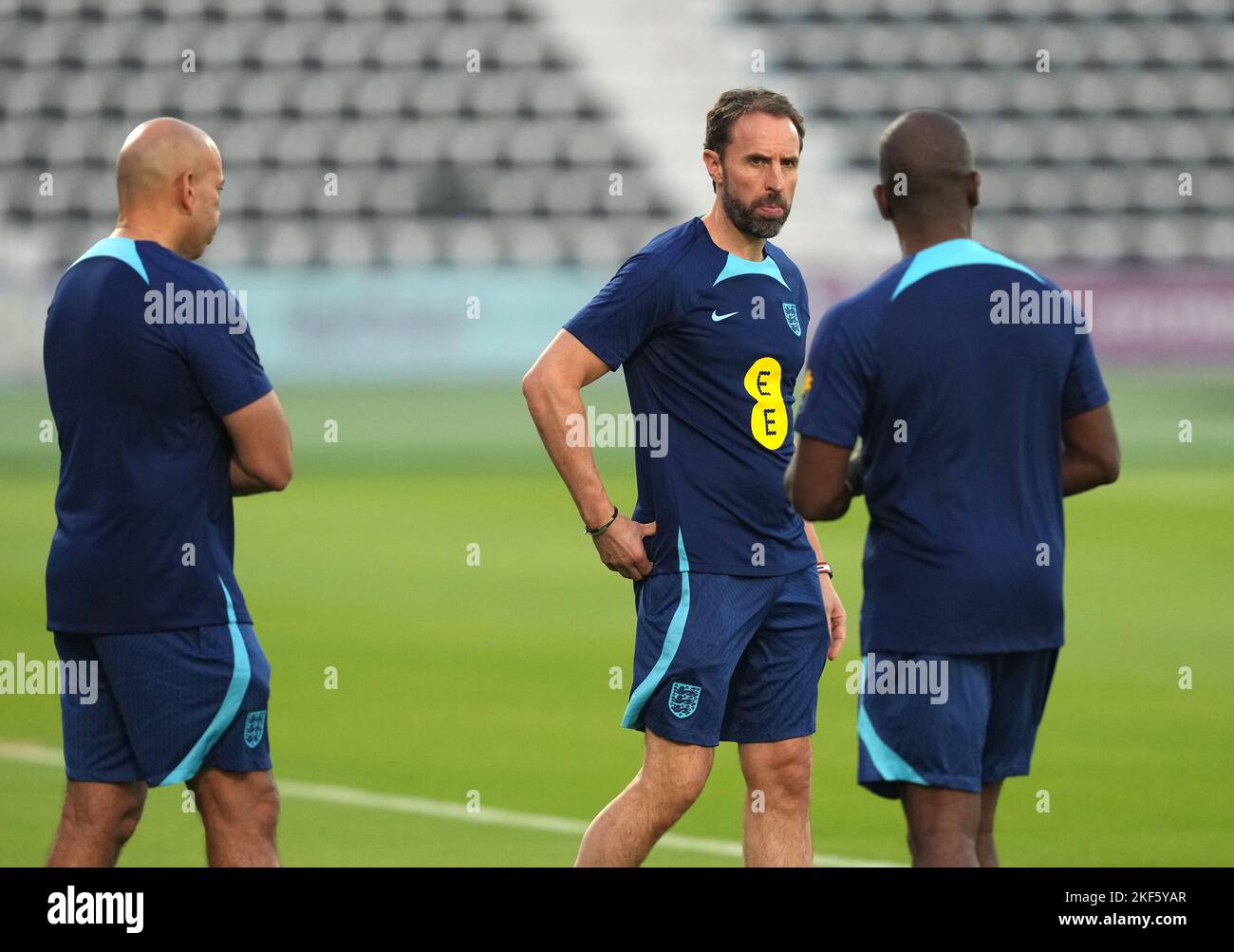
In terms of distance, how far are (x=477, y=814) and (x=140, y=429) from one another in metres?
3.01

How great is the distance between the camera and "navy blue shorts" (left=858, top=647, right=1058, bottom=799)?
167 inches

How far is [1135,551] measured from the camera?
566 inches

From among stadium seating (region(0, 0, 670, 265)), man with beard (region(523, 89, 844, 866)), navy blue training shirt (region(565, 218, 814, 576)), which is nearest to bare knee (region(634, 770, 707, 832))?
man with beard (region(523, 89, 844, 866))

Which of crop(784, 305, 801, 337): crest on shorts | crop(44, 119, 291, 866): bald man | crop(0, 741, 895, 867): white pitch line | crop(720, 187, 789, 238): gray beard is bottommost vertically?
crop(0, 741, 895, 867): white pitch line

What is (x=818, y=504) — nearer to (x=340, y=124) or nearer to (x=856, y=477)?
(x=856, y=477)

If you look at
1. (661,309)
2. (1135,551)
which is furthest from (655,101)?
(661,309)

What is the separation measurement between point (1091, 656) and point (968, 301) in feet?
22.4

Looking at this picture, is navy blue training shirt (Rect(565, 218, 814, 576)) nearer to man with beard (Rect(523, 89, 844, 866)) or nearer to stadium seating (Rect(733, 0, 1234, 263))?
man with beard (Rect(523, 89, 844, 866))

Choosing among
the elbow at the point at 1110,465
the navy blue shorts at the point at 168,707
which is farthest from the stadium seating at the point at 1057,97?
the navy blue shorts at the point at 168,707

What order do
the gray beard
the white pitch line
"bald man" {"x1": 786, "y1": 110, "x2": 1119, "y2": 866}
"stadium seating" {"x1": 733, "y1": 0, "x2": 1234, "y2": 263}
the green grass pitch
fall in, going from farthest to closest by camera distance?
"stadium seating" {"x1": 733, "y1": 0, "x2": 1234, "y2": 263} → the green grass pitch → the white pitch line → the gray beard → "bald man" {"x1": 786, "y1": 110, "x2": 1119, "y2": 866}

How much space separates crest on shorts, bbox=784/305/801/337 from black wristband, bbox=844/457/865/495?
78 centimetres

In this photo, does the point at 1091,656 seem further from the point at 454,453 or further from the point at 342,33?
the point at 342,33

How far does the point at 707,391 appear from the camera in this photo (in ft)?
16.8

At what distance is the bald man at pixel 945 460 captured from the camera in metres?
4.25
